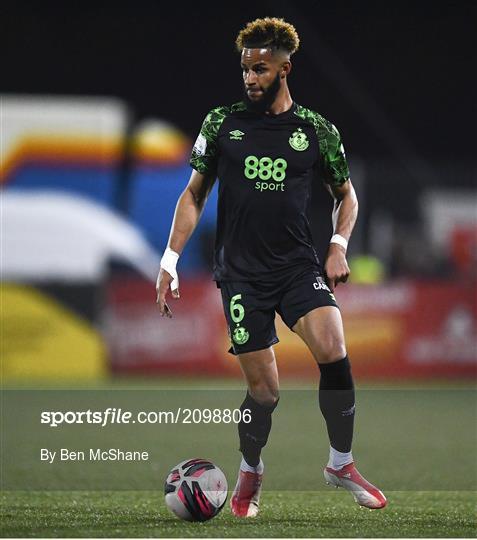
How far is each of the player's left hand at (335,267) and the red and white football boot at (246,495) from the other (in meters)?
0.96

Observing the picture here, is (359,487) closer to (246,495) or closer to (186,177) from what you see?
(246,495)

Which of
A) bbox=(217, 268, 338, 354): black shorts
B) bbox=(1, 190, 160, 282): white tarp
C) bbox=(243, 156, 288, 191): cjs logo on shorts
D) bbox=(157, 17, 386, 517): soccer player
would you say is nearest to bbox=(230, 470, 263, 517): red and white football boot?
bbox=(157, 17, 386, 517): soccer player

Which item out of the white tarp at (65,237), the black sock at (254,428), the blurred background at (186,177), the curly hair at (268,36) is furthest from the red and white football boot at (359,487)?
the white tarp at (65,237)

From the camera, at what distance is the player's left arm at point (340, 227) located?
5516 mm

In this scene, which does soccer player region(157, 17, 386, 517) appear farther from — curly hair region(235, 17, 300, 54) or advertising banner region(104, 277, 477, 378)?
advertising banner region(104, 277, 477, 378)

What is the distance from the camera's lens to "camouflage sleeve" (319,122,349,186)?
5.53 m

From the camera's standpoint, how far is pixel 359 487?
542cm

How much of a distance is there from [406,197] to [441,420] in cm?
836

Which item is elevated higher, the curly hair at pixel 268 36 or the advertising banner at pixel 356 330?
the curly hair at pixel 268 36

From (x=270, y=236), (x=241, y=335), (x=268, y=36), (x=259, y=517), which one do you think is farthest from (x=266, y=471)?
(x=268, y=36)

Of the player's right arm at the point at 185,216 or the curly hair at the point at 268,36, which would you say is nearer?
the curly hair at the point at 268,36

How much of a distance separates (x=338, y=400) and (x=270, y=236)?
81 centimetres

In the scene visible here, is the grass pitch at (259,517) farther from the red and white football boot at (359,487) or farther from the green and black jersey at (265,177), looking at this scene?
the green and black jersey at (265,177)

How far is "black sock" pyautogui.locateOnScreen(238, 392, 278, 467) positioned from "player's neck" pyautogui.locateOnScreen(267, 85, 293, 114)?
4.35ft
